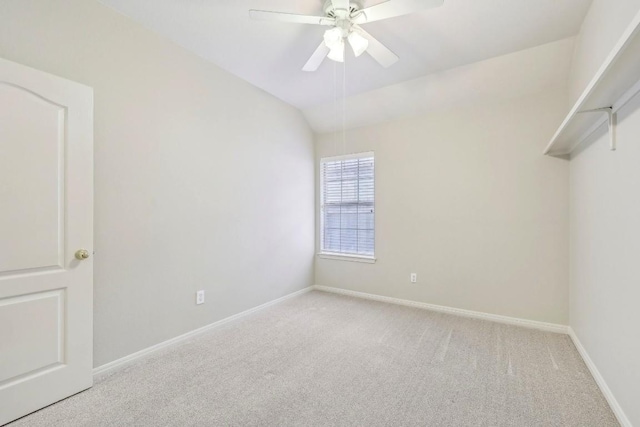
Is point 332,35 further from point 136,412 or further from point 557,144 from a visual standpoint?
point 136,412

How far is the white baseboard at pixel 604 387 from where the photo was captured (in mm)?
1552

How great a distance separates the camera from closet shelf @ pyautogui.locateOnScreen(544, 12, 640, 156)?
1052 mm

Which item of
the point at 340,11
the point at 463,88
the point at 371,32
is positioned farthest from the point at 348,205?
the point at 340,11

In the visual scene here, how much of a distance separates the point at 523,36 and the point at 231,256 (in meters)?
3.41

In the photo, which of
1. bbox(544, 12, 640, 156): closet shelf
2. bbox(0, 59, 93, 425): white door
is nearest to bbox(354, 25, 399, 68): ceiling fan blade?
bbox(544, 12, 640, 156): closet shelf

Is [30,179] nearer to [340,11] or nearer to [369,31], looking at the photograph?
[340,11]

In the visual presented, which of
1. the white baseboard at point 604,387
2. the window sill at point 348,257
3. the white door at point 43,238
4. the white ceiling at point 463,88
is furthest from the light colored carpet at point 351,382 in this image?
the white ceiling at point 463,88

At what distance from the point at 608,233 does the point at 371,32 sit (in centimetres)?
228

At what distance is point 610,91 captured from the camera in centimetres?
145

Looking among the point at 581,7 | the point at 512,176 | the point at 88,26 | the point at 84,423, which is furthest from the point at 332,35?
the point at 84,423

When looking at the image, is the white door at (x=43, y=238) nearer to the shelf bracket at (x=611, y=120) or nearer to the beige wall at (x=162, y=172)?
the beige wall at (x=162, y=172)

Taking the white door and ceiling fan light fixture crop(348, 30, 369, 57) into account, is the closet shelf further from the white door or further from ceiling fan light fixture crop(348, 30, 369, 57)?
Answer: the white door

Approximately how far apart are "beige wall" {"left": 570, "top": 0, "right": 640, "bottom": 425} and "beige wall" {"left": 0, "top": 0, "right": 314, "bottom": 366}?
301 centimetres

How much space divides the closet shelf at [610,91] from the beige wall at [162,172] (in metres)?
2.82
